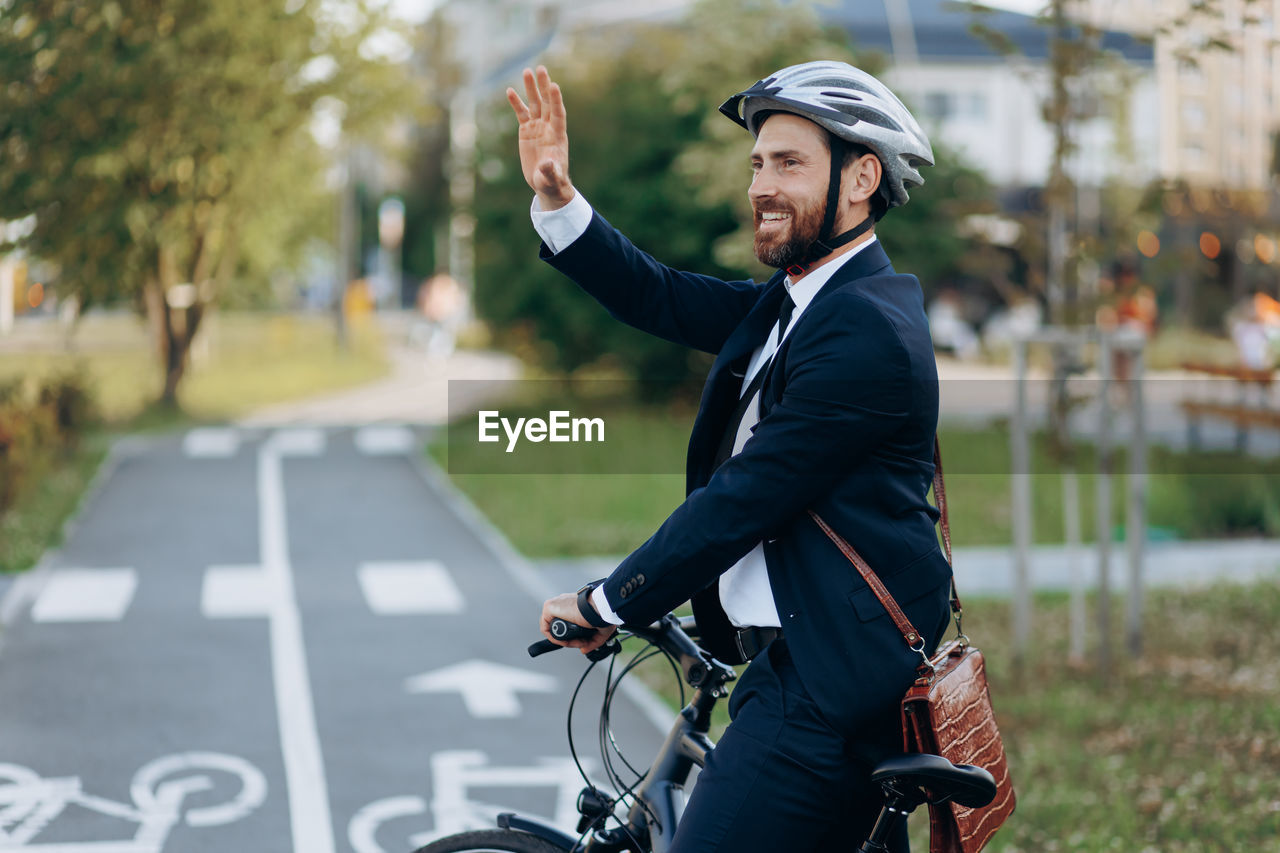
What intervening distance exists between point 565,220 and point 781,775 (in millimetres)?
1123

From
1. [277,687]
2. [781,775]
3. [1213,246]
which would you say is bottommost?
[277,687]

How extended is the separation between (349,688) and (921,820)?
3.10 m

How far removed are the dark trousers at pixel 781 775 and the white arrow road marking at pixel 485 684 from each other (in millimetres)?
4706

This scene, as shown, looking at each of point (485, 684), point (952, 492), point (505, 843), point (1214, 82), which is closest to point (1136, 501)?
point (485, 684)

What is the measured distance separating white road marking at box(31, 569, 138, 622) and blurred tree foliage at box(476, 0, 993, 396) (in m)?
7.35

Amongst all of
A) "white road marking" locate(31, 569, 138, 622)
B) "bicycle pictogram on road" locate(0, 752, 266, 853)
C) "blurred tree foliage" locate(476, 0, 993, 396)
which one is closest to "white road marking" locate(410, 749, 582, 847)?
"bicycle pictogram on road" locate(0, 752, 266, 853)

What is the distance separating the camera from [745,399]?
109 inches

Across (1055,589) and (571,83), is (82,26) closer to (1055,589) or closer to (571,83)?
(1055,589)

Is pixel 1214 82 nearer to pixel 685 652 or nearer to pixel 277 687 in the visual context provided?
pixel 277 687

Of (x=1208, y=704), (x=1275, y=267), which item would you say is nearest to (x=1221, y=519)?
(x=1275, y=267)

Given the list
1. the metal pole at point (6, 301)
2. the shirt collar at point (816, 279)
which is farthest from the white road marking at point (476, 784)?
the metal pole at point (6, 301)

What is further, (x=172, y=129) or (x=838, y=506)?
(x=172, y=129)

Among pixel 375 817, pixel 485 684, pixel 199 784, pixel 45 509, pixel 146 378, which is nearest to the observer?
pixel 375 817

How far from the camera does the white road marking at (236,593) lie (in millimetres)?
9406
